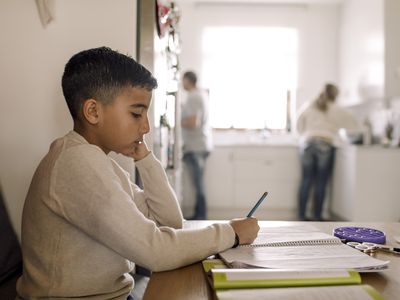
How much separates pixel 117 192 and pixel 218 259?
21 cm

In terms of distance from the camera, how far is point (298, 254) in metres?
0.75

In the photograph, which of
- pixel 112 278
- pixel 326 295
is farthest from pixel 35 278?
pixel 326 295

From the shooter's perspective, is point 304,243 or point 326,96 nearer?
point 304,243

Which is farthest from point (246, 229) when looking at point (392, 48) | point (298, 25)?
point (298, 25)

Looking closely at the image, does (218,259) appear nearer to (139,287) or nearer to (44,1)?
(139,287)

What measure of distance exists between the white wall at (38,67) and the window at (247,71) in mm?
3483

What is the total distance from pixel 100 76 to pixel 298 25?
168 inches

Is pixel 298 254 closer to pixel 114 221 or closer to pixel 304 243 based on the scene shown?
pixel 304 243

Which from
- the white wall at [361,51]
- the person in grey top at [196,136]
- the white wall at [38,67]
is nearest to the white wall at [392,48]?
the white wall at [361,51]

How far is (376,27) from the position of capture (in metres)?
3.62

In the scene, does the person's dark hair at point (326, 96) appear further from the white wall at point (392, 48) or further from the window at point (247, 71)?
the window at point (247, 71)

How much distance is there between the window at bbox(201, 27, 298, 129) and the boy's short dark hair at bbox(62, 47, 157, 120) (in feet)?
13.0

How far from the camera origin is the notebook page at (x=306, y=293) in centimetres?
55

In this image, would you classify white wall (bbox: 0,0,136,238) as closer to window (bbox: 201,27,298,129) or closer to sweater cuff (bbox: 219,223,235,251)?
sweater cuff (bbox: 219,223,235,251)
